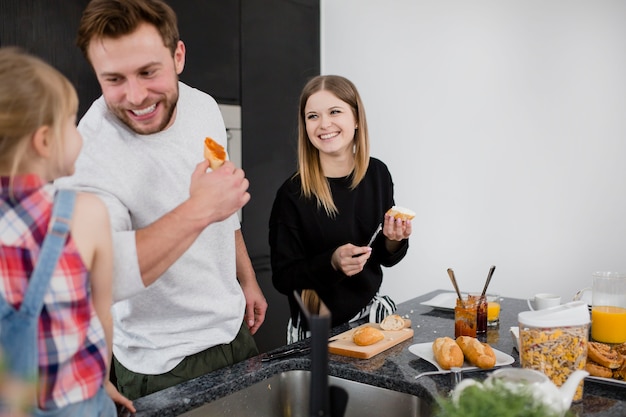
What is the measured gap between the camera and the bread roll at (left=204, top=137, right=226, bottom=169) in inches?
51.6

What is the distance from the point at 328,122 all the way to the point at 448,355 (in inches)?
39.4

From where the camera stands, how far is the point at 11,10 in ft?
7.84

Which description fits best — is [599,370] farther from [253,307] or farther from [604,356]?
[253,307]

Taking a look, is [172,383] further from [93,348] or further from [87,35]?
[87,35]

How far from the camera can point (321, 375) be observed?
643mm

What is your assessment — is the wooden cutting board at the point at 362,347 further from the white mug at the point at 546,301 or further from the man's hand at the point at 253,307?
the white mug at the point at 546,301

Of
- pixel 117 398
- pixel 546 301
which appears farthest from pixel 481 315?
pixel 117 398

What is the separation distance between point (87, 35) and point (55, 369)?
0.77 metres

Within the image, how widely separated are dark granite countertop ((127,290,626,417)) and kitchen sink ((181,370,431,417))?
0.05ft

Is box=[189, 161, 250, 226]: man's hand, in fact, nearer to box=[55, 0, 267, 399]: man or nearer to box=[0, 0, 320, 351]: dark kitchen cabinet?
box=[55, 0, 267, 399]: man

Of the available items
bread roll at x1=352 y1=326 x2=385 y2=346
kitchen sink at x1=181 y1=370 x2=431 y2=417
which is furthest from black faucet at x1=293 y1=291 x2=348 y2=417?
bread roll at x1=352 y1=326 x2=385 y2=346

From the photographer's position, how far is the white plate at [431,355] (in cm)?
143

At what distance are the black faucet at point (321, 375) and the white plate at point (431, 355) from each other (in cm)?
81

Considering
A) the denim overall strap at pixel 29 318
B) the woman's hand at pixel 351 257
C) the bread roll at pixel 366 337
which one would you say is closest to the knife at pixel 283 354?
the bread roll at pixel 366 337
